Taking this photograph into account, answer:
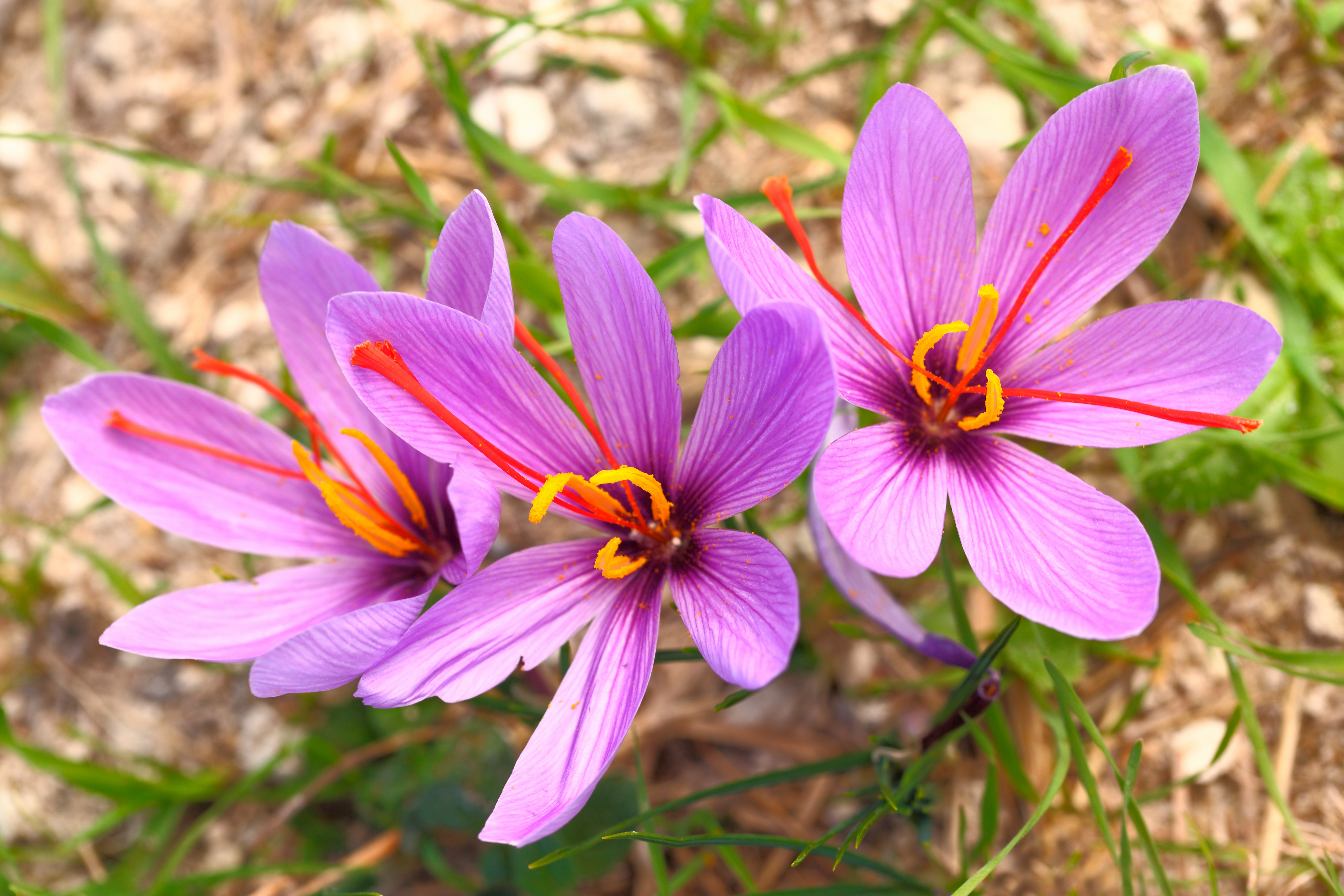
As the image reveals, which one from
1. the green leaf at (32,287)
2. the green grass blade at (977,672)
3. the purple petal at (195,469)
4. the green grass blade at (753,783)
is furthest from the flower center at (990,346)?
the green leaf at (32,287)

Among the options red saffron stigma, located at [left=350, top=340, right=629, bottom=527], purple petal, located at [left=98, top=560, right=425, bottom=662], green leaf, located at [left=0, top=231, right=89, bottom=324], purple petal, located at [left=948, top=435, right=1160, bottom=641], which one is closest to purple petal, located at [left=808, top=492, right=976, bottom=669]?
purple petal, located at [left=948, top=435, right=1160, bottom=641]

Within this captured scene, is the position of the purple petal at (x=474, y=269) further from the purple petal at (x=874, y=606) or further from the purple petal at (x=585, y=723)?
the purple petal at (x=874, y=606)

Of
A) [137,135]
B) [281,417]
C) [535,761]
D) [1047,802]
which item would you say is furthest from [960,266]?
[137,135]

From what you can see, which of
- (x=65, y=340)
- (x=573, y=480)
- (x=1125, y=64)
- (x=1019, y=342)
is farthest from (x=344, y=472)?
(x=1125, y=64)

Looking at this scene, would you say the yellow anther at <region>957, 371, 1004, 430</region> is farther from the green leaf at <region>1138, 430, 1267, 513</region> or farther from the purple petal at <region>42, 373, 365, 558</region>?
the purple petal at <region>42, 373, 365, 558</region>

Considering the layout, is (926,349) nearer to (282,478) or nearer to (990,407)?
(990,407)

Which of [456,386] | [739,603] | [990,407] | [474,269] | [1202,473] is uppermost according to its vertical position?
[474,269]
